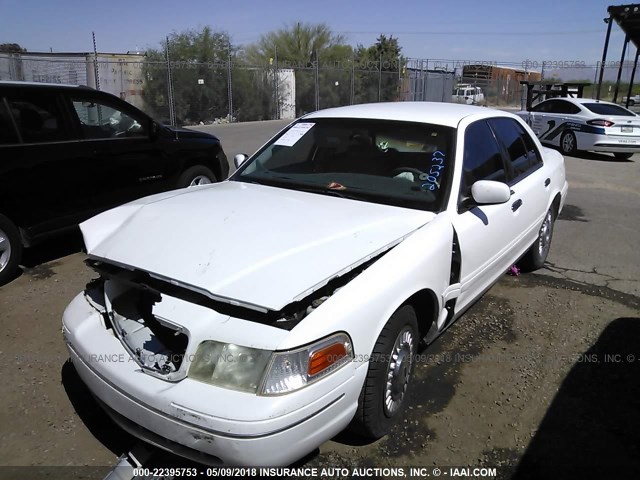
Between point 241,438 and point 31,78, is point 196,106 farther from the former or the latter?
point 241,438

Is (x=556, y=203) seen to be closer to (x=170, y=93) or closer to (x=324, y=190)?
(x=324, y=190)

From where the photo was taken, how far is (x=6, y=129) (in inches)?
185

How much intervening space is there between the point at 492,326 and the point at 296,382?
98.0 inches

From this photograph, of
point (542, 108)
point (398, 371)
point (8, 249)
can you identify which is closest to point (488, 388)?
point (398, 371)

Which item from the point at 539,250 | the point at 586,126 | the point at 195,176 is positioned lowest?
the point at 539,250

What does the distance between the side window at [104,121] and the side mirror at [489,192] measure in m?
4.02

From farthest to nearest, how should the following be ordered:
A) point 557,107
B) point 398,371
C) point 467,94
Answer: point 467,94 → point 557,107 → point 398,371

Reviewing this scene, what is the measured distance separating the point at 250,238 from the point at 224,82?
2098cm

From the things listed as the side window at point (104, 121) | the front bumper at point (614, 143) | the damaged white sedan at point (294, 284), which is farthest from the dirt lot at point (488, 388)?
the front bumper at point (614, 143)

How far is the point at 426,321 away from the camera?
313 centimetres

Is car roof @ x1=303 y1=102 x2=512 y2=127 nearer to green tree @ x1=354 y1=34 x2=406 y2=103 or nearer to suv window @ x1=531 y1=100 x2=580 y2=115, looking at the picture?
suv window @ x1=531 y1=100 x2=580 y2=115

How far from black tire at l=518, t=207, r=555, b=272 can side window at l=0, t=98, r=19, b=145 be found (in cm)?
490

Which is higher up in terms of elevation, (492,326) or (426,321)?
(426,321)

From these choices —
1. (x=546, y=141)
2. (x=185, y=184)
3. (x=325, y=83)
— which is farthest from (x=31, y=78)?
(x=546, y=141)
